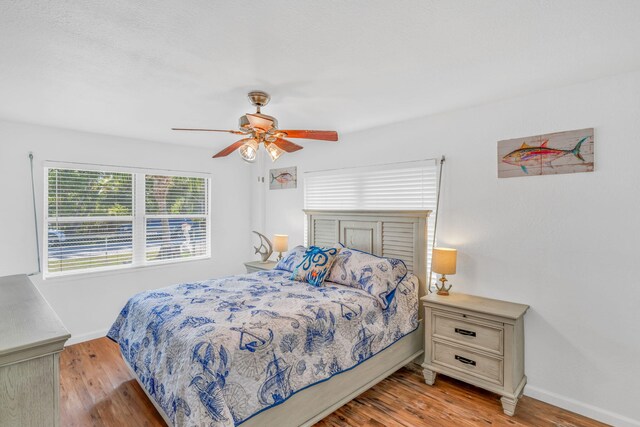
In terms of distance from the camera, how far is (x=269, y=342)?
6.32 feet

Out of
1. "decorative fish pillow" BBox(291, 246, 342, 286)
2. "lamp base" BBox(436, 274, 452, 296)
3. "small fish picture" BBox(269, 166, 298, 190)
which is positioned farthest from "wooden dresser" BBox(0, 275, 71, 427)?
"small fish picture" BBox(269, 166, 298, 190)

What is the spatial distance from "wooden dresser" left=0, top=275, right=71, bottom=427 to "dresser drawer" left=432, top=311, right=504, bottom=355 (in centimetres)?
255

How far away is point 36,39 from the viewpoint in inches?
67.9

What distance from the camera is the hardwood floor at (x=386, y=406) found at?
2273mm

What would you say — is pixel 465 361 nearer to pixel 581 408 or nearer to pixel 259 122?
pixel 581 408

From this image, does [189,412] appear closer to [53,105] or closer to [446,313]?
[446,313]

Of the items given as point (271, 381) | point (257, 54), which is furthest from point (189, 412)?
point (257, 54)

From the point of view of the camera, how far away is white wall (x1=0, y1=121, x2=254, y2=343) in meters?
3.23

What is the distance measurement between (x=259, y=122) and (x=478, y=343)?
7.89 ft

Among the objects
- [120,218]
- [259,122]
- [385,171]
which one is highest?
[259,122]

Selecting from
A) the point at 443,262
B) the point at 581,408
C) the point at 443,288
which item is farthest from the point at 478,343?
the point at 581,408

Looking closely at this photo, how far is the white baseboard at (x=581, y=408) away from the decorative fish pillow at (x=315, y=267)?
6.32ft

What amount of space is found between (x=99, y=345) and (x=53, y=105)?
2.52 m

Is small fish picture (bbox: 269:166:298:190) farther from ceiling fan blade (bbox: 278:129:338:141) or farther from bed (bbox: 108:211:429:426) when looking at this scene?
ceiling fan blade (bbox: 278:129:338:141)
